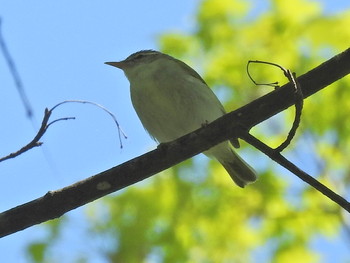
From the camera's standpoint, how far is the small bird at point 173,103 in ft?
17.1

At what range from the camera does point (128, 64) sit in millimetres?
6234

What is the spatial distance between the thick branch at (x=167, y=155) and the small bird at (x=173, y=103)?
209 cm

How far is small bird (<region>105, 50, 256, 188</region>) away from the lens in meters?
5.23

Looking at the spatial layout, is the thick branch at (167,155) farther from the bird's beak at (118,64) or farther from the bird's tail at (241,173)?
the bird's beak at (118,64)

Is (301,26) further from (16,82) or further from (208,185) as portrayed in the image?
(16,82)

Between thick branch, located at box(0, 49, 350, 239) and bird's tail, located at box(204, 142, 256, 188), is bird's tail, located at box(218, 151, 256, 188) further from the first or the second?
thick branch, located at box(0, 49, 350, 239)

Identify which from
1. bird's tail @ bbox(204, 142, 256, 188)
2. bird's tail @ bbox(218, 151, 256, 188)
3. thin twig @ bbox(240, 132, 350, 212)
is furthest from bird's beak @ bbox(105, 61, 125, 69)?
thin twig @ bbox(240, 132, 350, 212)

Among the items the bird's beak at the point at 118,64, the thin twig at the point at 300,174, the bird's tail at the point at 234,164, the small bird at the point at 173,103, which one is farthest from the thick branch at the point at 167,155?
the bird's beak at the point at 118,64

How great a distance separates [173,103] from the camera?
5.22 meters

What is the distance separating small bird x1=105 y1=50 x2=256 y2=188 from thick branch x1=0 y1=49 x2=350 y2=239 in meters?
2.09

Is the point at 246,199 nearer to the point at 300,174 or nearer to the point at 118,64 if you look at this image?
the point at 118,64

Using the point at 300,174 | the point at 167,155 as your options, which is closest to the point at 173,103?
the point at 167,155

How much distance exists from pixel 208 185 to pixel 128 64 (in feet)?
7.01

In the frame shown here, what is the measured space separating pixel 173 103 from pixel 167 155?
2.14m
